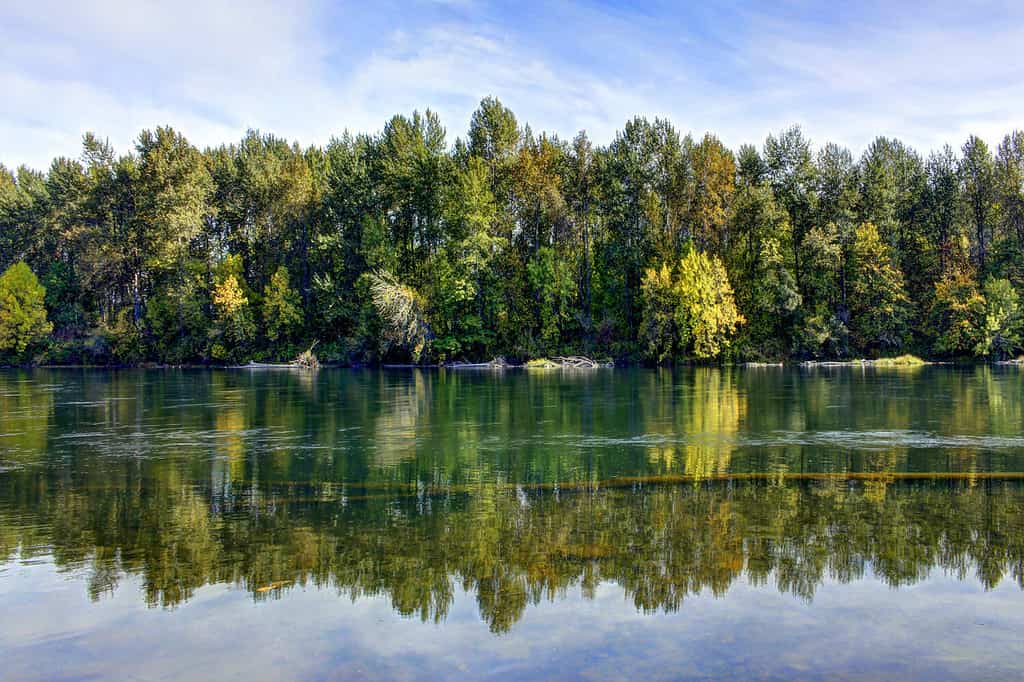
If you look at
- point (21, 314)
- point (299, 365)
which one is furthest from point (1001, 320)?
point (21, 314)

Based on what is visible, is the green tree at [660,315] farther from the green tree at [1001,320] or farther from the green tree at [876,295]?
the green tree at [1001,320]

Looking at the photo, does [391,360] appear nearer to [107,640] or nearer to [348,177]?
[348,177]

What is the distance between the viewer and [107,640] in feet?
29.1

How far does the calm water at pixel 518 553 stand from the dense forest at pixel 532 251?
1818 inches

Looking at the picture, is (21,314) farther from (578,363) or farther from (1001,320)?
(1001,320)

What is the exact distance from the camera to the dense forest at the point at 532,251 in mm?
68688

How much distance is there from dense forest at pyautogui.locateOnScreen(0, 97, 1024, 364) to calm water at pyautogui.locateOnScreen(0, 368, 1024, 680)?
46.2 m

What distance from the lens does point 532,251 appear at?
7862 centimetres

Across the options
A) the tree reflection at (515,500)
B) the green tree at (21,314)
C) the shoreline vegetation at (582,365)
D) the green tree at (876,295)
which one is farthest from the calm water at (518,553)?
the green tree at (21,314)

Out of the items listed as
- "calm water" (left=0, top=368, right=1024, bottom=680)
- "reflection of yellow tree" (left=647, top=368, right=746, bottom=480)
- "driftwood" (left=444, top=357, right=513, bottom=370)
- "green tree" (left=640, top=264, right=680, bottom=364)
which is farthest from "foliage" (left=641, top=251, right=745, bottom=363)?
"calm water" (left=0, top=368, right=1024, bottom=680)

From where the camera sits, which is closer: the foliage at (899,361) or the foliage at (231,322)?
the foliage at (899,361)

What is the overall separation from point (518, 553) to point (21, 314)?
8506 cm

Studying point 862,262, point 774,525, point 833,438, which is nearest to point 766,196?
Result: point 862,262

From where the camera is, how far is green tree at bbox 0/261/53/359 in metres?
80.0
